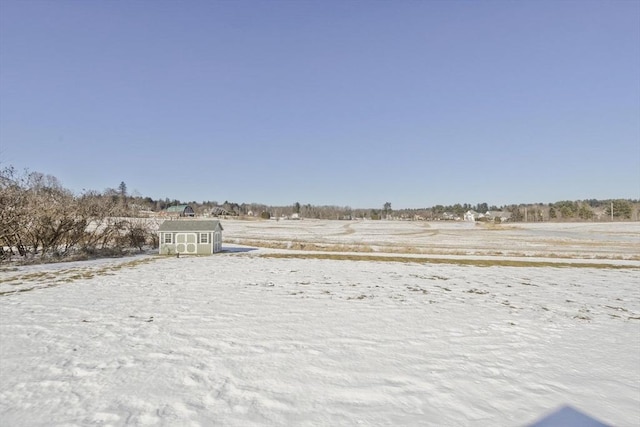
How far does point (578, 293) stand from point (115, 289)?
17.1 metres

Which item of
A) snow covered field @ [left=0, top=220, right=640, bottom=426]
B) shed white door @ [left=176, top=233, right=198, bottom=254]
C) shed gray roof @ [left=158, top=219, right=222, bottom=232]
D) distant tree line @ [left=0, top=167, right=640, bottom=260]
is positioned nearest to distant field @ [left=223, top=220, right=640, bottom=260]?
shed gray roof @ [left=158, top=219, right=222, bottom=232]

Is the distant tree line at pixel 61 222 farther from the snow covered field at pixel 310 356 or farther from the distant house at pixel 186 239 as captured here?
the snow covered field at pixel 310 356

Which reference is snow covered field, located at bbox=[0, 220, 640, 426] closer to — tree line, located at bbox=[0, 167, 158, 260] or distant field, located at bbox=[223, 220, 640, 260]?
tree line, located at bbox=[0, 167, 158, 260]

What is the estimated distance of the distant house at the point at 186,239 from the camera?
26.4 meters

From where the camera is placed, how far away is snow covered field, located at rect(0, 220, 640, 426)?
4.10 metres

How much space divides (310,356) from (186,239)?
23.6 metres

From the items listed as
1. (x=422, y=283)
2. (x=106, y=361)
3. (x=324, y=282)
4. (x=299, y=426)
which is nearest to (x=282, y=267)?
(x=324, y=282)

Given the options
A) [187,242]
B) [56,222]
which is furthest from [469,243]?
[56,222]

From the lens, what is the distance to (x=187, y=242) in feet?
87.5

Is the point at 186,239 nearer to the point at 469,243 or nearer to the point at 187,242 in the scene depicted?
the point at 187,242

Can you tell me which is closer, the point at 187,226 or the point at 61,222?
the point at 61,222

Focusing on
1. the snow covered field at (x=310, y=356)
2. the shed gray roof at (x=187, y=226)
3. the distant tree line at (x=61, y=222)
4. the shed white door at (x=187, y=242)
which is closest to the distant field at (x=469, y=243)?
the shed gray roof at (x=187, y=226)

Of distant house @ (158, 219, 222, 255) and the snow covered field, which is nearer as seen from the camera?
the snow covered field

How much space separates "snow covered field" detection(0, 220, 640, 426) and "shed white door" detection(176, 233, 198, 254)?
14744mm
